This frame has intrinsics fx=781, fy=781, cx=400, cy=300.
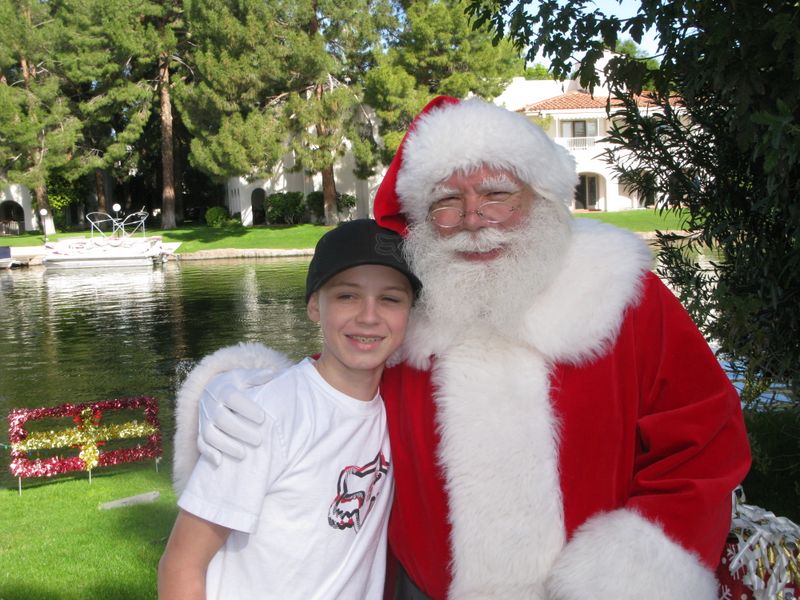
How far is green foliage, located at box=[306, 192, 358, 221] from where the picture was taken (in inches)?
1448

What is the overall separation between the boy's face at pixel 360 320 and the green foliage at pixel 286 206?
35.7m

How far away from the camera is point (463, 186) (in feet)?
7.17

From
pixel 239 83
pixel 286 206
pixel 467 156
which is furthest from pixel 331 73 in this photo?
pixel 467 156

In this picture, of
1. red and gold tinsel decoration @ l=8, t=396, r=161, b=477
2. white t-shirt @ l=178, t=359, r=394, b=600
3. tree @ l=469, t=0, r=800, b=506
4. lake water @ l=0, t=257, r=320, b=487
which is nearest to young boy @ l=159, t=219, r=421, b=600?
white t-shirt @ l=178, t=359, r=394, b=600

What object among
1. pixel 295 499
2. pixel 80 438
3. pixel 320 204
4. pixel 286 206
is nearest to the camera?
pixel 295 499

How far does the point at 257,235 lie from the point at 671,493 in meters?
32.5

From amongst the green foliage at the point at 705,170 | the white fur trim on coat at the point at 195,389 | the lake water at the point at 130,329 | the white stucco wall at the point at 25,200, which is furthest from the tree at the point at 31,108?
the white fur trim on coat at the point at 195,389

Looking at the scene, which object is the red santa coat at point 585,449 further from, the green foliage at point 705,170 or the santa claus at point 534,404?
the green foliage at point 705,170

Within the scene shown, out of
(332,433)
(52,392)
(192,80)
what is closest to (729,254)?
(332,433)

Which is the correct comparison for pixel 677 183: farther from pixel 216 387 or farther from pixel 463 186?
pixel 216 387

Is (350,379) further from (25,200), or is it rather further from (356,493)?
(25,200)

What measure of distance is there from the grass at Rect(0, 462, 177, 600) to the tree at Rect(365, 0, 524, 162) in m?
25.8

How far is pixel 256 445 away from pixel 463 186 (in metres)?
0.90

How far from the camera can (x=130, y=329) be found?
14.2m
